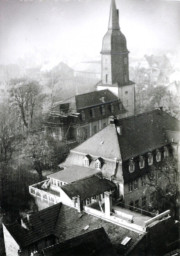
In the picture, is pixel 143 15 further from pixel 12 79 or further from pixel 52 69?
pixel 52 69

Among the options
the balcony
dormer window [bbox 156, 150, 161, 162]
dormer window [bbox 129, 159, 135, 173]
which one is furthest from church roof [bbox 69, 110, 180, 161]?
the balcony

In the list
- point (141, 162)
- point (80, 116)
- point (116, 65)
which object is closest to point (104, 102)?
point (80, 116)

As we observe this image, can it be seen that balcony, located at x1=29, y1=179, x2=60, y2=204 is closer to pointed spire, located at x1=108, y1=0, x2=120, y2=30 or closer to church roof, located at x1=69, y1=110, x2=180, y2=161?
church roof, located at x1=69, y1=110, x2=180, y2=161

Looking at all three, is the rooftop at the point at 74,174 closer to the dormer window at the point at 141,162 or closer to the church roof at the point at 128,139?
the church roof at the point at 128,139

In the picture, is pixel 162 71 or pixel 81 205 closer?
pixel 81 205

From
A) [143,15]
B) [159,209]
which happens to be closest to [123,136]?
[159,209]

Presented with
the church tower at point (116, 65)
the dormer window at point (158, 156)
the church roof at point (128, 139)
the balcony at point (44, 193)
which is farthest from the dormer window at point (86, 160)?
the church tower at point (116, 65)

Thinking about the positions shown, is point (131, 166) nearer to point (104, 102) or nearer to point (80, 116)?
point (80, 116)
